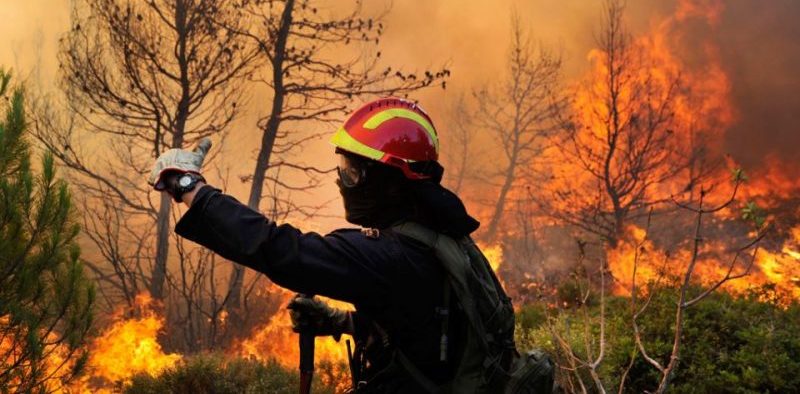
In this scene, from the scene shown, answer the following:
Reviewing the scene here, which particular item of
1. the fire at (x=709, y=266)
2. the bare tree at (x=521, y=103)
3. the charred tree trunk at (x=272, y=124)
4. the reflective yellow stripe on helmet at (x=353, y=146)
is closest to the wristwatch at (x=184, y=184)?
the reflective yellow stripe on helmet at (x=353, y=146)

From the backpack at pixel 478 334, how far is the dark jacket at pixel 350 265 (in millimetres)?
39

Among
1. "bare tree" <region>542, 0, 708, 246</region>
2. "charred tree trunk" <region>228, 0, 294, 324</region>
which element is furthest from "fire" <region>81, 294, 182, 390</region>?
"bare tree" <region>542, 0, 708, 246</region>

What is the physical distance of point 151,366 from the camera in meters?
6.04

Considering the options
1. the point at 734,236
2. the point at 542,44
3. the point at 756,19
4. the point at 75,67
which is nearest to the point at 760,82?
the point at 756,19

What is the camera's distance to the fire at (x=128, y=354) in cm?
600

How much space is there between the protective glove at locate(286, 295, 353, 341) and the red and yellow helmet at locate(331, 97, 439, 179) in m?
0.70

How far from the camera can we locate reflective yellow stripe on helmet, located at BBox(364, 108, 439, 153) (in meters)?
2.23

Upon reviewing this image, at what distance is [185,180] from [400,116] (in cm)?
83

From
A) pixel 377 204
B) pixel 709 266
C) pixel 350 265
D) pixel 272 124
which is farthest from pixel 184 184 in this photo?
pixel 709 266

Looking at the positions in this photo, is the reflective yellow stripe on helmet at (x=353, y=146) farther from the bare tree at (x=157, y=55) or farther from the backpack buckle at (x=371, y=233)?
the bare tree at (x=157, y=55)

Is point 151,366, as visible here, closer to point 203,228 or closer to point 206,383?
point 206,383

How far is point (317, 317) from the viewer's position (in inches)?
101

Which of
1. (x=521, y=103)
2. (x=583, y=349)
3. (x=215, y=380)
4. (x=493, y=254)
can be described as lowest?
(x=215, y=380)

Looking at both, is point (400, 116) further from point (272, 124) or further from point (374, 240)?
point (272, 124)
